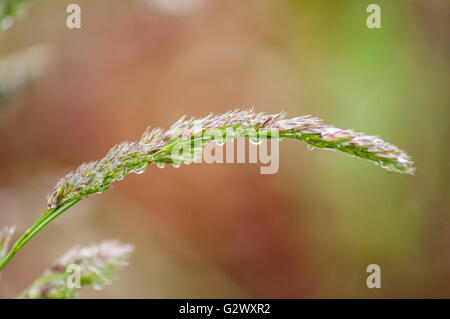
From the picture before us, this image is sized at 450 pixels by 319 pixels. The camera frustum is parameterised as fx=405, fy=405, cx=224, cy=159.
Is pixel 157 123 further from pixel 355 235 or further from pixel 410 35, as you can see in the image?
pixel 410 35

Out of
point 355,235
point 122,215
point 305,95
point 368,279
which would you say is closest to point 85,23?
point 122,215

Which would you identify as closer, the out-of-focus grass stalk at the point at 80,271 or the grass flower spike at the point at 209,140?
the grass flower spike at the point at 209,140

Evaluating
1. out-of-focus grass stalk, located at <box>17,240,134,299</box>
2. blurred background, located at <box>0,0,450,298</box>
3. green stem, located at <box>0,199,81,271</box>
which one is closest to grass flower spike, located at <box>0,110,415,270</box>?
green stem, located at <box>0,199,81,271</box>

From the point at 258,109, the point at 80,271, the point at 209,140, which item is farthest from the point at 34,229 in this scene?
the point at 258,109

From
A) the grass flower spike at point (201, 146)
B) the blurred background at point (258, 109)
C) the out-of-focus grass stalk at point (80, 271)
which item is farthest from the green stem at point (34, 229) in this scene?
the blurred background at point (258, 109)

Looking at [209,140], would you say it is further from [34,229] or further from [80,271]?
[80,271]

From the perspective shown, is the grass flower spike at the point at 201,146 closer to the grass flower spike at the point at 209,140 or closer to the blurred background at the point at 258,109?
the grass flower spike at the point at 209,140
